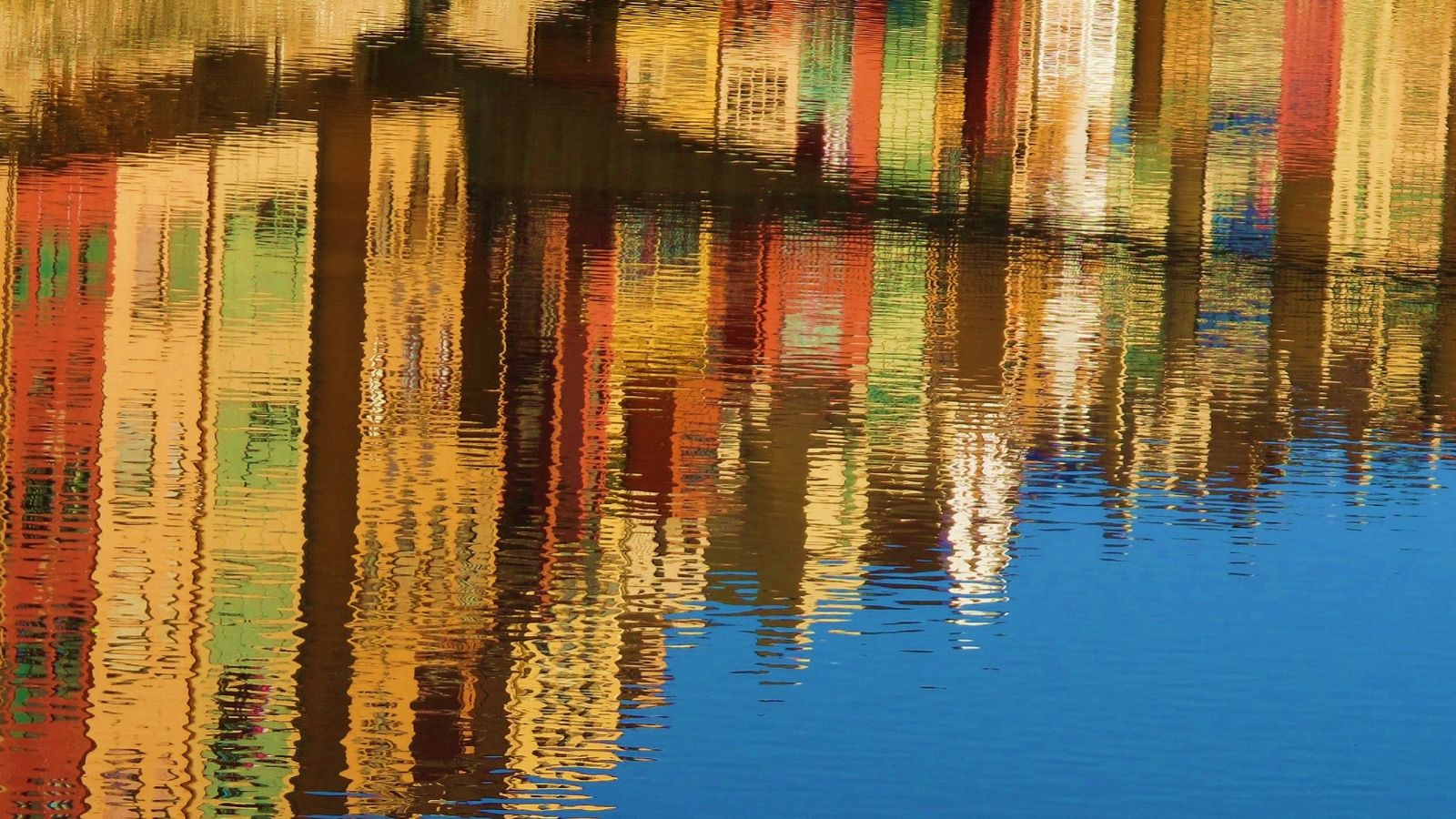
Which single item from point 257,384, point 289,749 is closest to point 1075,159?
point 257,384

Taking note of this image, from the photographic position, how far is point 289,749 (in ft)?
9.73

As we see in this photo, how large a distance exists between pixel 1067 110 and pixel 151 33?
3316mm

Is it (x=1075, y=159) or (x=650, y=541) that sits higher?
(x=1075, y=159)

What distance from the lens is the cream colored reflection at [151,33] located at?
23.7 feet

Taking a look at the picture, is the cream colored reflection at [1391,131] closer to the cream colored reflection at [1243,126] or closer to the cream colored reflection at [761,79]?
the cream colored reflection at [1243,126]

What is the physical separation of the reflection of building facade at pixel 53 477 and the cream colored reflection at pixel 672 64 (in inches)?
72.8

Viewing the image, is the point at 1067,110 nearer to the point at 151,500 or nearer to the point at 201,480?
the point at 201,480

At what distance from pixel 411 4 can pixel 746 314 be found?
3.81 metres

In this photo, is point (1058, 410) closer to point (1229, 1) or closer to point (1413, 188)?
point (1413, 188)

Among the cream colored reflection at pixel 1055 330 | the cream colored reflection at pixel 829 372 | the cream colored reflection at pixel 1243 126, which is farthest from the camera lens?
the cream colored reflection at pixel 1243 126

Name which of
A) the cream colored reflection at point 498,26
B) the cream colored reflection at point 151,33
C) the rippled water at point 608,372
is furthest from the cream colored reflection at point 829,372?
the cream colored reflection at point 151,33

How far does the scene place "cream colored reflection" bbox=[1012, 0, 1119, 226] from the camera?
21.0 feet

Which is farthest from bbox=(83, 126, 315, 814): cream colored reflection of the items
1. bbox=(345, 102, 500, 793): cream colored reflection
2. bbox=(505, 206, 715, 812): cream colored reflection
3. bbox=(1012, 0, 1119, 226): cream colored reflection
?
bbox=(1012, 0, 1119, 226): cream colored reflection

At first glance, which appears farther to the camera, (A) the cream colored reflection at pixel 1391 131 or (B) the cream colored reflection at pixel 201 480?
(A) the cream colored reflection at pixel 1391 131
